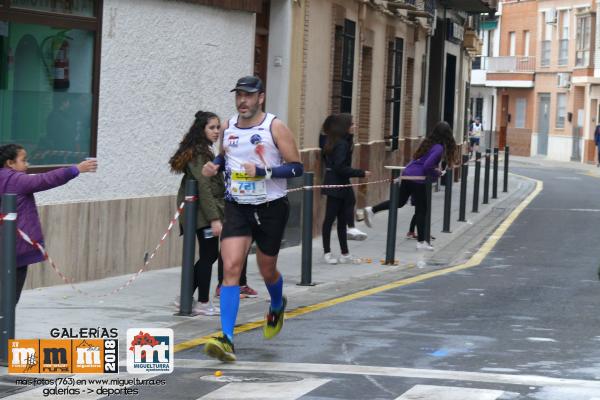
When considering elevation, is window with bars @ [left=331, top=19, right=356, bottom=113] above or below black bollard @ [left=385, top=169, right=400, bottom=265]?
above

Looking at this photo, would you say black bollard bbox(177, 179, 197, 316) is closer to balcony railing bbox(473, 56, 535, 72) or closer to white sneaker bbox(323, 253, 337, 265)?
white sneaker bbox(323, 253, 337, 265)

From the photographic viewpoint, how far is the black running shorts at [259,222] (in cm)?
977

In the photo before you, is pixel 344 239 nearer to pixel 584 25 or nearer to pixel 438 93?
pixel 438 93

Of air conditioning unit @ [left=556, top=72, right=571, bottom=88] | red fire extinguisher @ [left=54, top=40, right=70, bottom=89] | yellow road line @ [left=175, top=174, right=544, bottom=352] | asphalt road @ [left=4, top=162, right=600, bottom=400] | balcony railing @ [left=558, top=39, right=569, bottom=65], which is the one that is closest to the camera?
asphalt road @ [left=4, top=162, right=600, bottom=400]

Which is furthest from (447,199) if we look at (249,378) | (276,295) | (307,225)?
(249,378)

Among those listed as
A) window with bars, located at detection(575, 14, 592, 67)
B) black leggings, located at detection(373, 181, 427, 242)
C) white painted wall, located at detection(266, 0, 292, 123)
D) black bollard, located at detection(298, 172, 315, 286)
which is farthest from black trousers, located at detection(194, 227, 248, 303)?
window with bars, located at detection(575, 14, 592, 67)

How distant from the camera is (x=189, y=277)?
447 inches

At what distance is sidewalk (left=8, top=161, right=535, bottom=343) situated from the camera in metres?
10.8

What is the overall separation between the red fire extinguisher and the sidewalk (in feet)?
6.02

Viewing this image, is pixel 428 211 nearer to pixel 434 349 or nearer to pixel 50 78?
pixel 50 78

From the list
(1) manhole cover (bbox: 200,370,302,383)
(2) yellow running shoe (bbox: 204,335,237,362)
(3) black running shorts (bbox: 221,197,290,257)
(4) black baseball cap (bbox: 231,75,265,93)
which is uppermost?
(4) black baseball cap (bbox: 231,75,265,93)

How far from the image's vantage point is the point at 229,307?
951 cm

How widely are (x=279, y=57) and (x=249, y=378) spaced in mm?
10611

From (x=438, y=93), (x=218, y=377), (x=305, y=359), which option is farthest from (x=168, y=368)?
(x=438, y=93)
